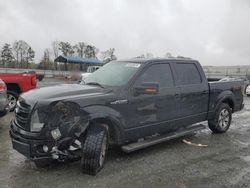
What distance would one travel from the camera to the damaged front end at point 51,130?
4016 mm

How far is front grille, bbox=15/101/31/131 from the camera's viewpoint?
4.14 m

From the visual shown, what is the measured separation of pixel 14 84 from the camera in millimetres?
9289

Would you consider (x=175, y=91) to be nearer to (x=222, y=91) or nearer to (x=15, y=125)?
(x=222, y=91)

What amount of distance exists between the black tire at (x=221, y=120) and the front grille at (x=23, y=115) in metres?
4.48

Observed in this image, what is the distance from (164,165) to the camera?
15.8 feet

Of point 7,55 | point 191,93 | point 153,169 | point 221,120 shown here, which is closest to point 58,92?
point 153,169

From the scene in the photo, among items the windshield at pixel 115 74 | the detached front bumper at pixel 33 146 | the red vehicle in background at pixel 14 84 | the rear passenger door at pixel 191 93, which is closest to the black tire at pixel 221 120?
the rear passenger door at pixel 191 93

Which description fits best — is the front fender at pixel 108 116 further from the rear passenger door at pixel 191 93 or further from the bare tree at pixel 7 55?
the bare tree at pixel 7 55

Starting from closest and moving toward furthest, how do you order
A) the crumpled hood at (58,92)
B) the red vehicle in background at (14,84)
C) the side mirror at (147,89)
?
the crumpled hood at (58,92), the side mirror at (147,89), the red vehicle in background at (14,84)

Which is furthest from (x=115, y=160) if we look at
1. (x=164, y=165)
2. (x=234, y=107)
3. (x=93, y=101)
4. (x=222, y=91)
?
(x=234, y=107)

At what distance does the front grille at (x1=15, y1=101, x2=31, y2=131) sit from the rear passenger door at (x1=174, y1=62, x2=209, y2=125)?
2991 millimetres

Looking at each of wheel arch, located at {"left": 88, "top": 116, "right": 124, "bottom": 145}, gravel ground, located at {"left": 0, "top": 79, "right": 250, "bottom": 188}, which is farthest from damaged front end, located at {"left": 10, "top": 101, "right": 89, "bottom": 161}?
gravel ground, located at {"left": 0, "top": 79, "right": 250, "bottom": 188}

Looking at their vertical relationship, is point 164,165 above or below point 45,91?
below

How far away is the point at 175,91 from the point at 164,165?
1.55 metres
